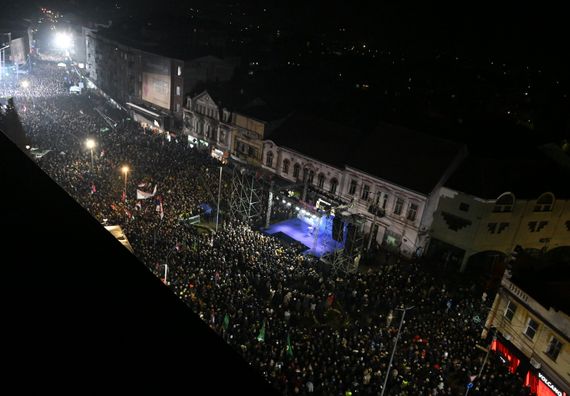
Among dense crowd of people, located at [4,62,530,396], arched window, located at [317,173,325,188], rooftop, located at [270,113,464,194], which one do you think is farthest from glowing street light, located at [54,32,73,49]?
arched window, located at [317,173,325,188]

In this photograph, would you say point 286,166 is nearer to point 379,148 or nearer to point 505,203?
point 379,148

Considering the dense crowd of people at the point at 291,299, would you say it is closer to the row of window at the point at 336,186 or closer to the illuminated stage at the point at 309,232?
the illuminated stage at the point at 309,232

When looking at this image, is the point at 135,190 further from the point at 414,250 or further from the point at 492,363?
the point at 492,363

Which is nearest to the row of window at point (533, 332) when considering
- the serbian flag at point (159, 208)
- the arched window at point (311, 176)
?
the arched window at point (311, 176)

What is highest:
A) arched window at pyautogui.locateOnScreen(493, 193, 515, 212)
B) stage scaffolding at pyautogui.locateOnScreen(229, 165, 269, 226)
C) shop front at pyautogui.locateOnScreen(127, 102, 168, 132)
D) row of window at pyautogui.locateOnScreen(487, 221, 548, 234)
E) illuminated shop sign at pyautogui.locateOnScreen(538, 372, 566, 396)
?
arched window at pyautogui.locateOnScreen(493, 193, 515, 212)

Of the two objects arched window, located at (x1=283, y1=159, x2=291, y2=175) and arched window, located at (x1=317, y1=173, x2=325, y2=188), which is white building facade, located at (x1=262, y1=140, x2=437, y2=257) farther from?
arched window, located at (x1=283, y1=159, x2=291, y2=175)

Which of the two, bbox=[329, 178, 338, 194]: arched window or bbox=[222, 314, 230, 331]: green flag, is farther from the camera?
bbox=[329, 178, 338, 194]: arched window

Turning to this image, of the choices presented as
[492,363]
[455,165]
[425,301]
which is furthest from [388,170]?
[492,363]
